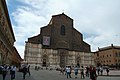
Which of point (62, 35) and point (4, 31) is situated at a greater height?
point (62, 35)

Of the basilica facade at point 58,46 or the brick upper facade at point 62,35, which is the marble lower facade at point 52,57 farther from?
the brick upper facade at point 62,35

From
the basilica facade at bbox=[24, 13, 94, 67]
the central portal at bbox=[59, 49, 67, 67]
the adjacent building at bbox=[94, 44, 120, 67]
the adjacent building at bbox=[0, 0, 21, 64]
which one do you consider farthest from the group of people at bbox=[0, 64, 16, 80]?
the adjacent building at bbox=[94, 44, 120, 67]

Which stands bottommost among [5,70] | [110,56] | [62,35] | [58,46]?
[5,70]

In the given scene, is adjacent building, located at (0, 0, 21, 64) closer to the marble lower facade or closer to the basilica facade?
the marble lower facade

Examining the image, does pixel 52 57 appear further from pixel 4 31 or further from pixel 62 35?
pixel 4 31

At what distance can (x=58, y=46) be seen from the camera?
62594mm

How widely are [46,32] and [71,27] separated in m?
10.7

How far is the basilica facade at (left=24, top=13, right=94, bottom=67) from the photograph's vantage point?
→ 190 ft

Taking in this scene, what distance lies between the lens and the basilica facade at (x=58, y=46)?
5803 cm

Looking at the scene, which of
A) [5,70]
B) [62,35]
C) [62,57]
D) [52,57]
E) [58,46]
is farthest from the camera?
[62,35]

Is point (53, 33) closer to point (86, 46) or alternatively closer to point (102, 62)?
point (86, 46)

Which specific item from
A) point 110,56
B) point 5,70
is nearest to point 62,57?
point 110,56

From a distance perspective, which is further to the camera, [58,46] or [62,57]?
[62,57]

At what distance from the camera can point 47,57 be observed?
196ft
